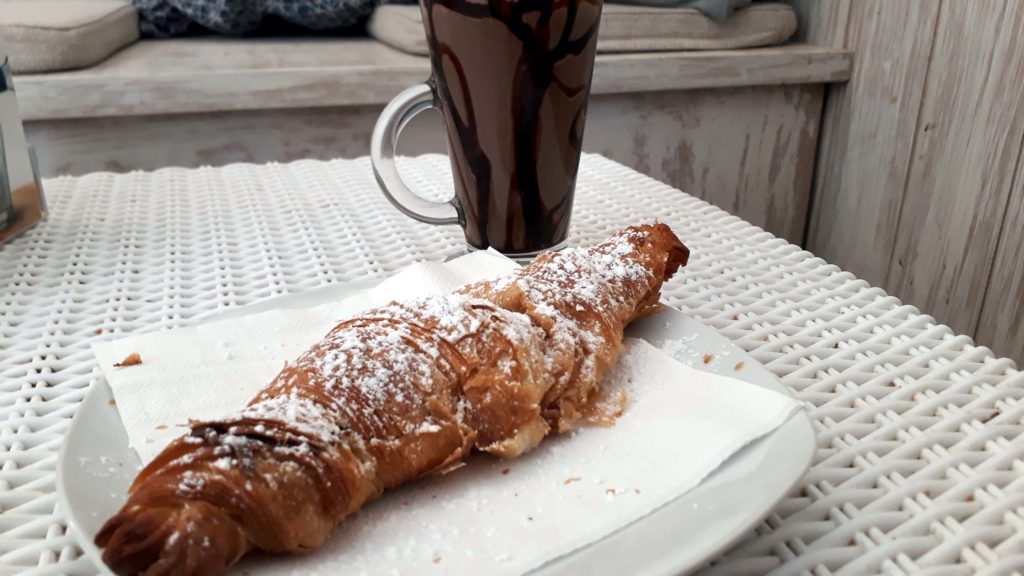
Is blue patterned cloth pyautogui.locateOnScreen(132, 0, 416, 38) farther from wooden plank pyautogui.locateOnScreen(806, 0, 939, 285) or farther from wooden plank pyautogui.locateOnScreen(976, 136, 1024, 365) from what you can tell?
wooden plank pyautogui.locateOnScreen(976, 136, 1024, 365)

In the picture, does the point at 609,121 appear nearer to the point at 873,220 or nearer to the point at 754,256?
the point at 873,220

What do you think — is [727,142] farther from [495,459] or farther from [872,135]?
[495,459]

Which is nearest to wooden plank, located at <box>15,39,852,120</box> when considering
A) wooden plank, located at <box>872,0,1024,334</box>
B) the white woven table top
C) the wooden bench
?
the wooden bench

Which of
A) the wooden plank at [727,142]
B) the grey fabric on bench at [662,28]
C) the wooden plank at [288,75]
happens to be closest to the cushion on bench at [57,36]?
the wooden plank at [288,75]

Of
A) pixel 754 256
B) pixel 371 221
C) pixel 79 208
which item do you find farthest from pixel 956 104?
pixel 79 208

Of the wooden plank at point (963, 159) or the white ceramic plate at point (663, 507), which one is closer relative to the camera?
the white ceramic plate at point (663, 507)

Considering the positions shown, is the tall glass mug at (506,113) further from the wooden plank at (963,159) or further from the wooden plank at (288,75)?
the wooden plank at (963,159)
